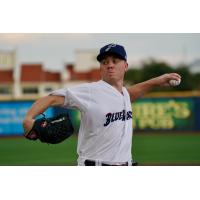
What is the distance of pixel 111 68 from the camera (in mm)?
3053

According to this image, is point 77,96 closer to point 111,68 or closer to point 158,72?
point 111,68

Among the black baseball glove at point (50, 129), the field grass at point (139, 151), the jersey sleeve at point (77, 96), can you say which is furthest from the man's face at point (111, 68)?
the field grass at point (139, 151)

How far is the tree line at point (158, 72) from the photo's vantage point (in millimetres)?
6500

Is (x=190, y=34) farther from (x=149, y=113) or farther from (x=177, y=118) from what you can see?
(x=177, y=118)

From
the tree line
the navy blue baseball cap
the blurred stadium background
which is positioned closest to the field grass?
the blurred stadium background

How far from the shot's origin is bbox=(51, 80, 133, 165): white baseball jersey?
2979 millimetres

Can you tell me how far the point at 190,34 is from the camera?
448cm

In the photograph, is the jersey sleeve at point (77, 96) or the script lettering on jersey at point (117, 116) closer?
the jersey sleeve at point (77, 96)

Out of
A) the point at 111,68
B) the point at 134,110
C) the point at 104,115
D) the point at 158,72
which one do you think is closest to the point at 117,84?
the point at 111,68

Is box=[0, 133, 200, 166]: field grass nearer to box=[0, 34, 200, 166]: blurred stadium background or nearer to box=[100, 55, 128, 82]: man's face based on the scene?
box=[0, 34, 200, 166]: blurred stadium background

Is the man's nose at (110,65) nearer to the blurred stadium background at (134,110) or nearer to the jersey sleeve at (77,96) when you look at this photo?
the jersey sleeve at (77,96)

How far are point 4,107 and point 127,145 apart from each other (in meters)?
→ 4.90

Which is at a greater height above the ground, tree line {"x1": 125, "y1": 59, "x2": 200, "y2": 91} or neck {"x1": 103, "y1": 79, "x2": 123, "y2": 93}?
tree line {"x1": 125, "y1": 59, "x2": 200, "y2": 91}

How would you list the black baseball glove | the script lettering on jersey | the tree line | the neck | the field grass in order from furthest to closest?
1. the field grass
2. the tree line
3. the neck
4. the script lettering on jersey
5. the black baseball glove
